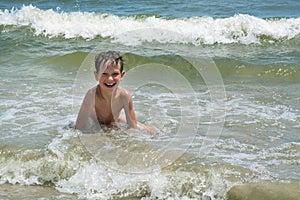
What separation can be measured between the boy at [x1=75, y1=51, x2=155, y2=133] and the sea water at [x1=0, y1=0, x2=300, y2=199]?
17cm

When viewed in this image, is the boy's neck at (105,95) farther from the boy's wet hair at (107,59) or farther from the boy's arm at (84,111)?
the boy's wet hair at (107,59)

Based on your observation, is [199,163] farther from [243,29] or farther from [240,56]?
[243,29]

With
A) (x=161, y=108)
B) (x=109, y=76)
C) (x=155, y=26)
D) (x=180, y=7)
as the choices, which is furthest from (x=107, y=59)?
(x=180, y=7)

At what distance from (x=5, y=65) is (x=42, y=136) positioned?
396 cm

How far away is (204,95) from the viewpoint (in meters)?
6.96

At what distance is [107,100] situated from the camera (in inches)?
214

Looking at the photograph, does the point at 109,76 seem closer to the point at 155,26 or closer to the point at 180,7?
the point at 155,26

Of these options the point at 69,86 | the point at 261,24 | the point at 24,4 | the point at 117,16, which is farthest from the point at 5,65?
the point at 24,4

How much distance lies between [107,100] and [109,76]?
0.39m

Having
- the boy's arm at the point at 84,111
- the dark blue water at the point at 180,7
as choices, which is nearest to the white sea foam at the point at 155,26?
the dark blue water at the point at 180,7

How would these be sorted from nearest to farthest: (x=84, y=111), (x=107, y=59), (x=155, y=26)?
(x=107, y=59) < (x=84, y=111) < (x=155, y=26)

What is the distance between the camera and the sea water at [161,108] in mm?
4195

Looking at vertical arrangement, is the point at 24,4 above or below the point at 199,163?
above

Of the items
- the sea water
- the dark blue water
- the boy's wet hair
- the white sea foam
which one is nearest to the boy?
the boy's wet hair
